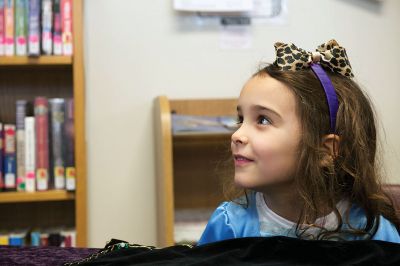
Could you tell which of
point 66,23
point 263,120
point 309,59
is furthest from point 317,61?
point 66,23

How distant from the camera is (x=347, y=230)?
0.86 m

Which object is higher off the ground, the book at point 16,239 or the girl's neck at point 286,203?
the girl's neck at point 286,203

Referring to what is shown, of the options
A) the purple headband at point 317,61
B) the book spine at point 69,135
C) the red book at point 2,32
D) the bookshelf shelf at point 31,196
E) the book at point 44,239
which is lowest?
the book at point 44,239

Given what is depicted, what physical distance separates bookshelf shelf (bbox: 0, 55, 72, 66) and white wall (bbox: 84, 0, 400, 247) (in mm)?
311

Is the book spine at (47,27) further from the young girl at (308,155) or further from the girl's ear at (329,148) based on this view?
the girl's ear at (329,148)

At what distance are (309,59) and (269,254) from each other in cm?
42

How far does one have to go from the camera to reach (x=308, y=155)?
2.85 feet

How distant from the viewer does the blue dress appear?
886mm

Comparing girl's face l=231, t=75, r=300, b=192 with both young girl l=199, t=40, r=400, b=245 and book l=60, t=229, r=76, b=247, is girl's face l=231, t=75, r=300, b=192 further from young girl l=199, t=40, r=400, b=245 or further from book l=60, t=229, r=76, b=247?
book l=60, t=229, r=76, b=247

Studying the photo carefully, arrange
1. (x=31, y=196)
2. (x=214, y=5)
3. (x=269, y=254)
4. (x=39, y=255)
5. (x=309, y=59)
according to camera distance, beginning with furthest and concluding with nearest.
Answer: (x=214, y=5) → (x=31, y=196) → (x=309, y=59) → (x=39, y=255) → (x=269, y=254)

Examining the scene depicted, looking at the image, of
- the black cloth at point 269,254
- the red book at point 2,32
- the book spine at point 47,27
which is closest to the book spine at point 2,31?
the red book at point 2,32

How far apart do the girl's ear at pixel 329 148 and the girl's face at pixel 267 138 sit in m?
0.06

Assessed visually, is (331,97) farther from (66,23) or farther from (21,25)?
(21,25)

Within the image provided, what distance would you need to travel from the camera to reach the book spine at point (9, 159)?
1648 millimetres
